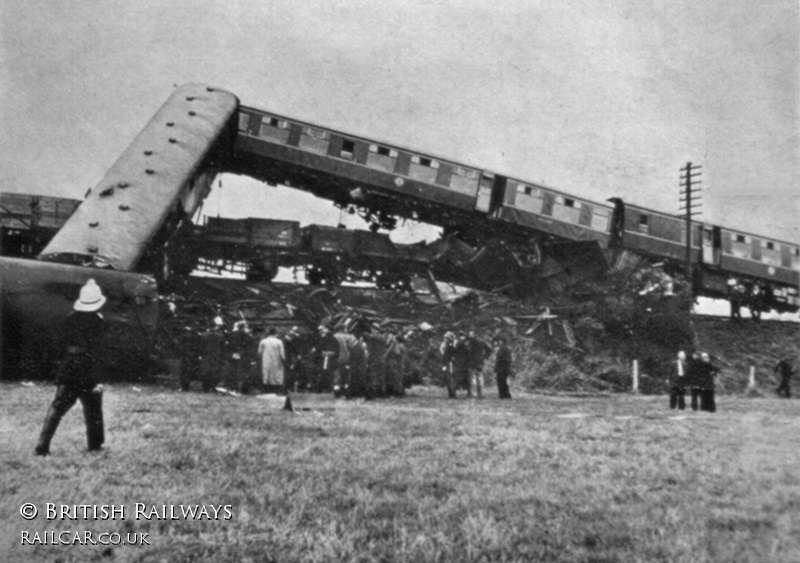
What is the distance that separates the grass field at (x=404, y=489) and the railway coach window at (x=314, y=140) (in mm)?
14303

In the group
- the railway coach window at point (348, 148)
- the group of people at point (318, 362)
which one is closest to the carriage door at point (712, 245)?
the railway coach window at point (348, 148)

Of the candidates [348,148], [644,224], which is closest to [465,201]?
[348,148]

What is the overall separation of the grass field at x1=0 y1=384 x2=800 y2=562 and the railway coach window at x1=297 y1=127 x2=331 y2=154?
14303mm

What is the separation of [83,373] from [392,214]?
18487mm

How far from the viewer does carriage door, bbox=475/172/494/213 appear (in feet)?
77.7

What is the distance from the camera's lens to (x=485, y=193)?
23797mm

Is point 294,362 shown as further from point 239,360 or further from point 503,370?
point 503,370

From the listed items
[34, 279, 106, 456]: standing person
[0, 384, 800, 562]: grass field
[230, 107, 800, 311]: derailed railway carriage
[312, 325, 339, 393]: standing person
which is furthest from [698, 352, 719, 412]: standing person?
[230, 107, 800, 311]: derailed railway carriage

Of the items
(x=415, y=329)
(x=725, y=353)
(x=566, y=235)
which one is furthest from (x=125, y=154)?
(x=725, y=353)

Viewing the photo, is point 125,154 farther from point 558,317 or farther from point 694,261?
point 694,261

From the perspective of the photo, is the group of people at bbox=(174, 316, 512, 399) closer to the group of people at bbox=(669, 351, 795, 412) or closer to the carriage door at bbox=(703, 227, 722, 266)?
the group of people at bbox=(669, 351, 795, 412)

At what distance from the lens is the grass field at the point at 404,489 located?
13.5 ft

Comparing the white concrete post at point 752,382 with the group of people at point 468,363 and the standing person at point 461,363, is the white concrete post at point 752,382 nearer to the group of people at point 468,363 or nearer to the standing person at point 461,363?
the group of people at point 468,363

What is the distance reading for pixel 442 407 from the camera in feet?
40.7
